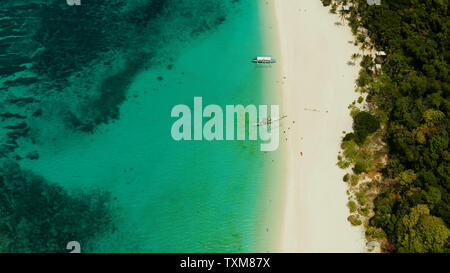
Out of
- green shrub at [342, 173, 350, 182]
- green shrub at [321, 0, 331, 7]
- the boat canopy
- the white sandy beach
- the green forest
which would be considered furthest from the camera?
green shrub at [321, 0, 331, 7]

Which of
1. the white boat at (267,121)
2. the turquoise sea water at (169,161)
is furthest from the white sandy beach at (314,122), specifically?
the turquoise sea water at (169,161)

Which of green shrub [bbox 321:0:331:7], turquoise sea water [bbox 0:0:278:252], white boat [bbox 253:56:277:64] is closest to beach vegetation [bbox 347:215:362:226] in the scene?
turquoise sea water [bbox 0:0:278:252]

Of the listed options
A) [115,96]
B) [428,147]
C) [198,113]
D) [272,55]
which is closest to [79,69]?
[115,96]

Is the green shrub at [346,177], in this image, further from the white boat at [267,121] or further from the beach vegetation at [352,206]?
the white boat at [267,121]

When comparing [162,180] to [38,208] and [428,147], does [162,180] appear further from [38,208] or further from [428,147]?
[428,147]

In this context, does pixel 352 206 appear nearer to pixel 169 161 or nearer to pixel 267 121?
pixel 267 121

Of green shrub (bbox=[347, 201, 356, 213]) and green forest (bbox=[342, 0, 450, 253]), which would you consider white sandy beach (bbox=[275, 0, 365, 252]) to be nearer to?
green shrub (bbox=[347, 201, 356, 213])

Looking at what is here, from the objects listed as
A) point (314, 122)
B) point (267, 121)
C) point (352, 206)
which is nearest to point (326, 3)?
point (314, 122)

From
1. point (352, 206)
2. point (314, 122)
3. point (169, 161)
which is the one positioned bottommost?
point (352, 206)
